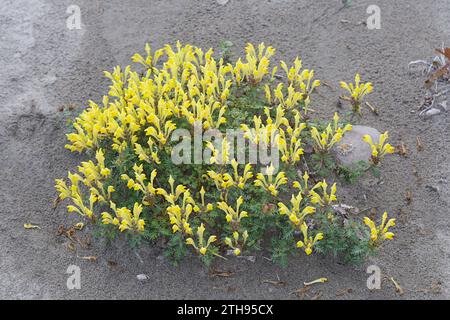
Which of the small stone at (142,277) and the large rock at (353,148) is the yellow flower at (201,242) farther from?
the large rock at (353,148)

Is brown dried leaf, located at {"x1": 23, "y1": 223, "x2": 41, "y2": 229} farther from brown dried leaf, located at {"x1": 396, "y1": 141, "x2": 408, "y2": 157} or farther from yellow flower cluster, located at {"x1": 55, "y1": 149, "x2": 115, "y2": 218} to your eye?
brown dried leaf, located at {"x1": 396, "y1": 141, "x2": 408, "y2": 157}

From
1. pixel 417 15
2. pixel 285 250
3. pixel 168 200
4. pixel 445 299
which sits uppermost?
pixel 417 15

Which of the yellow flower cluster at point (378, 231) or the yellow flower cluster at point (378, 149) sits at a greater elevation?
the yellow flower cluster at point (378, 149)

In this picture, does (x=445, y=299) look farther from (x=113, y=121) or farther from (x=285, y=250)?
(x=113, y=121)

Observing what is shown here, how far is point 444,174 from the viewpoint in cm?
583

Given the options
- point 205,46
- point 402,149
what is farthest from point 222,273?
point 205,46

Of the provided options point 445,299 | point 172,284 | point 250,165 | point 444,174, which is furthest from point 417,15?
point 172,284

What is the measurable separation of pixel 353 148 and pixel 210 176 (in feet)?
4.65

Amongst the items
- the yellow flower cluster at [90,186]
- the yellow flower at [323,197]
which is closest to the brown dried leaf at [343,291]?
the yellow flower at [323,197]

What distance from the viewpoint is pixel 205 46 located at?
7102 mm

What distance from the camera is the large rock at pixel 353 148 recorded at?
18.8 feet

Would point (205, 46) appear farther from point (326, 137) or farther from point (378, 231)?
point (378, 231)

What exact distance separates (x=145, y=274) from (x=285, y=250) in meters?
1.20

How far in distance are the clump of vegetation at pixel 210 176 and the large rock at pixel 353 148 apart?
0.36 feet
